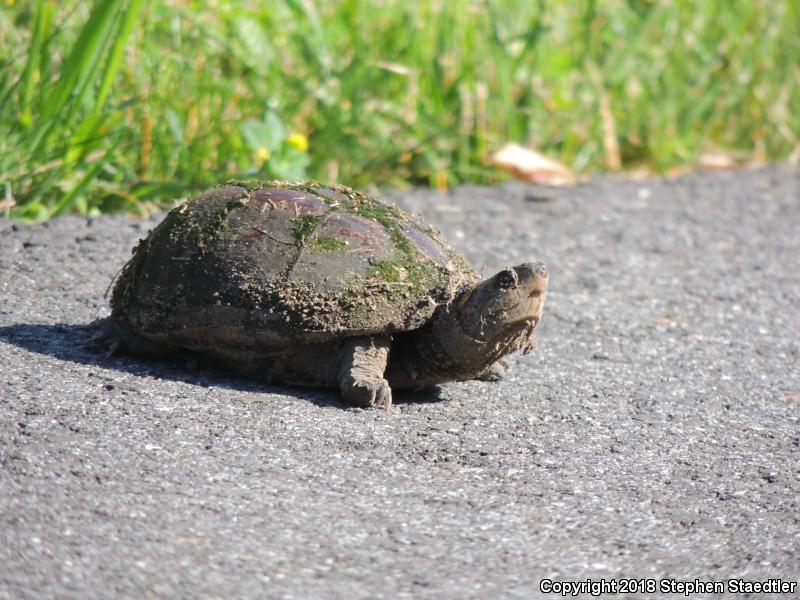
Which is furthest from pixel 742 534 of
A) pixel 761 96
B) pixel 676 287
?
pixel 761 96

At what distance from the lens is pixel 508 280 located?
2908 mm

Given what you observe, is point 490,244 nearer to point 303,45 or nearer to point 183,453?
point 303,45

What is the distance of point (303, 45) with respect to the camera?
545 centimetres

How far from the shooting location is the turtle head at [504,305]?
290 cm

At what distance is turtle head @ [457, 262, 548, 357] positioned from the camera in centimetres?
290

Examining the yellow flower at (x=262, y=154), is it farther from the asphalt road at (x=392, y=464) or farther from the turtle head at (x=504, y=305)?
the turtle head at (x=504, y=305)

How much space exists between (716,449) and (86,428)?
5.49ft

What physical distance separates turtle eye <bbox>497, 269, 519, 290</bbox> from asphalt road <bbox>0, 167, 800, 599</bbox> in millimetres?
386

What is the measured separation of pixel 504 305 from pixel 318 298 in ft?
1.66

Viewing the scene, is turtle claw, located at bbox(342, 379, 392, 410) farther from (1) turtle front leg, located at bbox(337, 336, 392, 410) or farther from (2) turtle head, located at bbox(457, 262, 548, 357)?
(2) turtle head, located at bbox(457, 262, 548, 357)

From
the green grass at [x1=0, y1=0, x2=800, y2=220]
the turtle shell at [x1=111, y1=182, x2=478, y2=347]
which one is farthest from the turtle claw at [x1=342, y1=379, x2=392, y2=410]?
the green grass at [x1=0, y1=0, x2=800, y2=220]

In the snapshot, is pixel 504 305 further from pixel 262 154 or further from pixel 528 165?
pixel 528 165

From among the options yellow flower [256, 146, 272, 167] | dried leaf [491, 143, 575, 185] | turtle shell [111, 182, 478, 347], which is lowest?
dried leaf [491, 143, 575, 185]

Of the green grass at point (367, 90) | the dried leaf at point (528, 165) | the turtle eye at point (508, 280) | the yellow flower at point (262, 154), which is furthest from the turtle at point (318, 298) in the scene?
the dried leaf at point (528, 165)
